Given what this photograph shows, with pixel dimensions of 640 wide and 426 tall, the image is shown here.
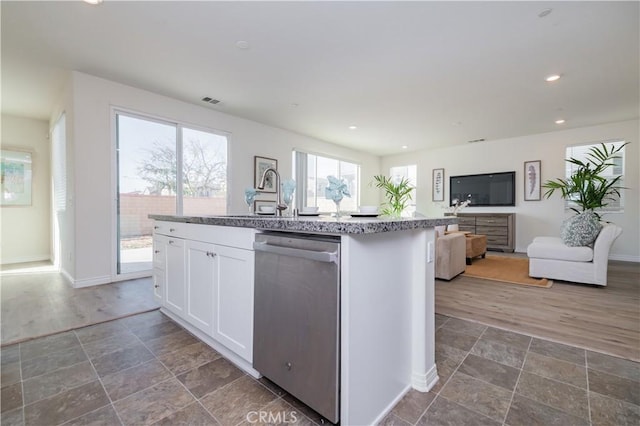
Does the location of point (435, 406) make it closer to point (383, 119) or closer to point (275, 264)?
point (275, 264)

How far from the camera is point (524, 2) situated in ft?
7.13

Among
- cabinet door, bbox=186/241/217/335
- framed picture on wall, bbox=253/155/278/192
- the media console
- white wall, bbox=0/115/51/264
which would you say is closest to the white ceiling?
white wall, bbox=0/115/51/264

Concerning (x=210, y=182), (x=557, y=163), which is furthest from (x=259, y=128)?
(x=557, y=163)

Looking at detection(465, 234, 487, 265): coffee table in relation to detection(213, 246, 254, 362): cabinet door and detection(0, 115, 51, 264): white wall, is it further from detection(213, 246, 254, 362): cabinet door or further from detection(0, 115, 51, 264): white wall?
detection(0, 115, 51, 264): white wall

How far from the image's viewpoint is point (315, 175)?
264 inches

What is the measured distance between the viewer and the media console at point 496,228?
591cm

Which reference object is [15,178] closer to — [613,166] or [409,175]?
[409,175]

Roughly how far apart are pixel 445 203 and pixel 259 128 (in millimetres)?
5039

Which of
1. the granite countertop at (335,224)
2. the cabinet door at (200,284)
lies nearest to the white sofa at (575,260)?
the granite countertop at (335,224)

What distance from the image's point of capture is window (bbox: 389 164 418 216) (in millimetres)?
7832

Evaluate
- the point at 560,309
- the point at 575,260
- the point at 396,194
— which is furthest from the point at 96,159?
the point at 575,260

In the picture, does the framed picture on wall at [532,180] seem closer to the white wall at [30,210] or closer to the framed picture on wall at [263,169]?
the framed picture on wall at [263,169]

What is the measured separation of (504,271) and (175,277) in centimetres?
442

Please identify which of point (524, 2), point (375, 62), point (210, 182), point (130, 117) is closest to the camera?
point (524, 2)
